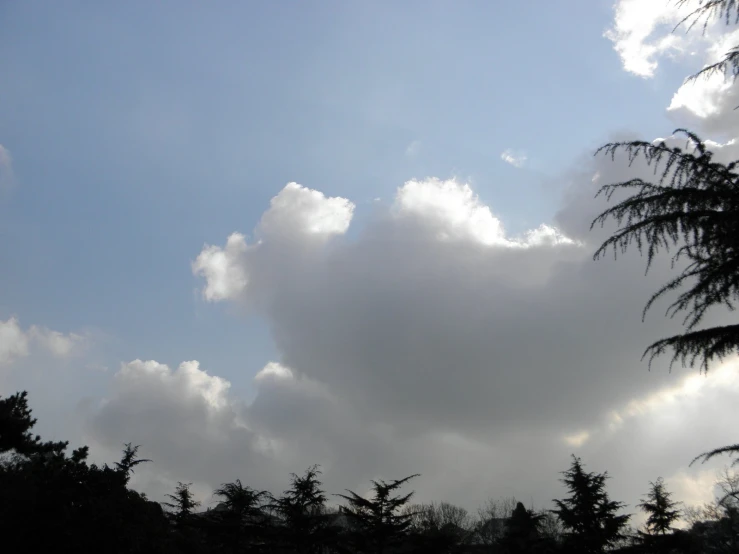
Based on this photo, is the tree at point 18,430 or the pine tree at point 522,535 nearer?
the tree at point 18,430

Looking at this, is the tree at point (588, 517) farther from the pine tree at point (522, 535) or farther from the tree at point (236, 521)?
the tree at point (236, 521)

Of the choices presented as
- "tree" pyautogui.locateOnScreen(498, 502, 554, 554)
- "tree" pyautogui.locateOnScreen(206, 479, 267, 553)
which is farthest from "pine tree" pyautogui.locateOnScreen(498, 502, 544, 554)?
"tree" pyautogui.locateOnScreen(206, 479, 267, 553)

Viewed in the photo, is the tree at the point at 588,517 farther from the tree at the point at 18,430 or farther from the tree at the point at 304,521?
the tree at the point at 18,430

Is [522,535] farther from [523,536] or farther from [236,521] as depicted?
[236,521]

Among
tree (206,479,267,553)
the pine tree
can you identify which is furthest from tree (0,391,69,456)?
the pine tree

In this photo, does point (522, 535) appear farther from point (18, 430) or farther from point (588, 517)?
point (18, 430)

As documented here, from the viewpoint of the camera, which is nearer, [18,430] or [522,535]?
[18,430]

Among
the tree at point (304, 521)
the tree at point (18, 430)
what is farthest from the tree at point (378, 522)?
the tree at point (18, 430)

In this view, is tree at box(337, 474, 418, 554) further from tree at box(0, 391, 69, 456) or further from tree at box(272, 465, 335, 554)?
tree at box(0, 391, 69, 456)

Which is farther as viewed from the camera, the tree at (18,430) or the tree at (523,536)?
the tree at (523,536)

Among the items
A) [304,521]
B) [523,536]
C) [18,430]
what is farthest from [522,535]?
[18,430]

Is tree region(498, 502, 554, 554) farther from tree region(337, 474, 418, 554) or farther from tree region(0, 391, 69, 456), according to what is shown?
tree region(0, 391, 69, 456)

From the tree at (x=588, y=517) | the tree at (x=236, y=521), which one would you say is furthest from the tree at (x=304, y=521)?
the tree at (x=588, y=517)

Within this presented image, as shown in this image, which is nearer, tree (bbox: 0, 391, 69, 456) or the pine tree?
tree (bbox: 0, 391, 69, 456)
